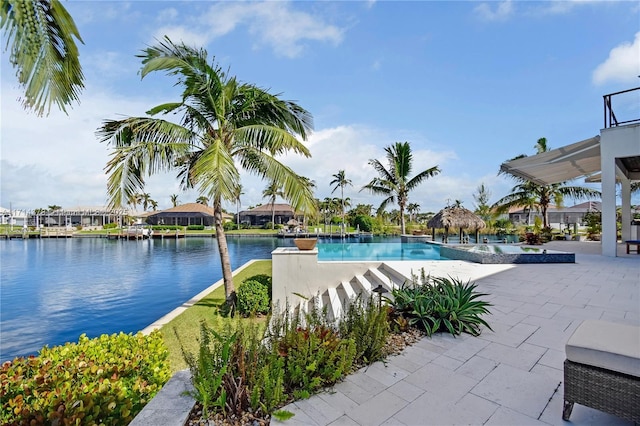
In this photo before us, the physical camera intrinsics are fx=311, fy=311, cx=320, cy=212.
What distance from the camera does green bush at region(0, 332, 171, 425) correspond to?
2.25 meters

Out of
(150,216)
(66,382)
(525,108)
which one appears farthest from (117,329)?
(150,216)

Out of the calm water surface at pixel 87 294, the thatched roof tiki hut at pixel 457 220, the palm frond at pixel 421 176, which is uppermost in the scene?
the palm frond at pixel 421 176

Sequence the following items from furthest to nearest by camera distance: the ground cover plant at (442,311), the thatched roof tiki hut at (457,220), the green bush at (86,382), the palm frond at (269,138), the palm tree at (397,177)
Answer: the palm tree at (397,177)
the thatched roof tiki hut at (457,220)
the palm frond at (269,138)
the ground cover plant at (442,311)
the green bush at (86,382)

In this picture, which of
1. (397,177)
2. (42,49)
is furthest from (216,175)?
(397,177)

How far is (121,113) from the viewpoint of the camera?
7.48 m

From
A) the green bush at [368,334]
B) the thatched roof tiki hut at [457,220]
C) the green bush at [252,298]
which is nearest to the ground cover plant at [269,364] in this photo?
the green bush at [368,334]

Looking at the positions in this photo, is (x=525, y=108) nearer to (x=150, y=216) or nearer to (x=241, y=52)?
(x=241, y=52)

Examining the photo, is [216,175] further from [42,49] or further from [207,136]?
[42,49]

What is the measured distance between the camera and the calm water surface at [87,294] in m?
8.88

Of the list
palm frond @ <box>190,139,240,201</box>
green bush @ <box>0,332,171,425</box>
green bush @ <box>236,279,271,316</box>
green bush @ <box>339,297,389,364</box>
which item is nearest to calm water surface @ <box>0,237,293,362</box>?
green bush @ <box>236,279,271,316</box>

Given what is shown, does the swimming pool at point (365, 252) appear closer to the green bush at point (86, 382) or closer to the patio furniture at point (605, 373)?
the green bush at point (86, 382)

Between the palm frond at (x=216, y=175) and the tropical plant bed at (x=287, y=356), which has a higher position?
the palm frond at (x=216, y=175)

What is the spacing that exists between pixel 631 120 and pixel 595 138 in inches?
38.3

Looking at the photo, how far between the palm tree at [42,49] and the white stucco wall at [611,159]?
1382 cm
